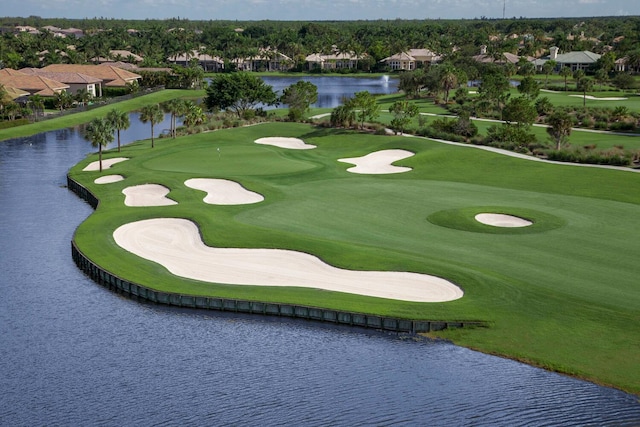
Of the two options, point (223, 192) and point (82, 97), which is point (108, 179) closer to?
point (223, 192)

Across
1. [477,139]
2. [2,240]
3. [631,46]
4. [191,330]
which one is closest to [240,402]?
[191,330]

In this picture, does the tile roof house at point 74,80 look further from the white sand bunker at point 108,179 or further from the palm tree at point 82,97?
the white sand bunker at point 108,179

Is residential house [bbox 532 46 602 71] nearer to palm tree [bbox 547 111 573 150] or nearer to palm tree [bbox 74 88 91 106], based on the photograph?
palm tree [bbox 74 88 91 106]

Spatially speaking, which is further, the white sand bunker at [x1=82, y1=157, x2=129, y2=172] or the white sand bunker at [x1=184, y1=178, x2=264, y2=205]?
the white sand bunker at [x1=82, y1=157, x2=129, y2=172]

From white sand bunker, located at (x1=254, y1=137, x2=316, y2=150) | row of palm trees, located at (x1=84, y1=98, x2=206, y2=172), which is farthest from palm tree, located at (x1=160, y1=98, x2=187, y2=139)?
white sand bunker, located at (x1=254, y1=137, x2=316, y2=150)

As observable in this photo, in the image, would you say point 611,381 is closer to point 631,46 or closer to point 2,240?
point 2,240

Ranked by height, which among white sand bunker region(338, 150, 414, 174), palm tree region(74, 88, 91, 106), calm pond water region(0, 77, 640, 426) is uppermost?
palm tree region(74, 88, 91, 106)
